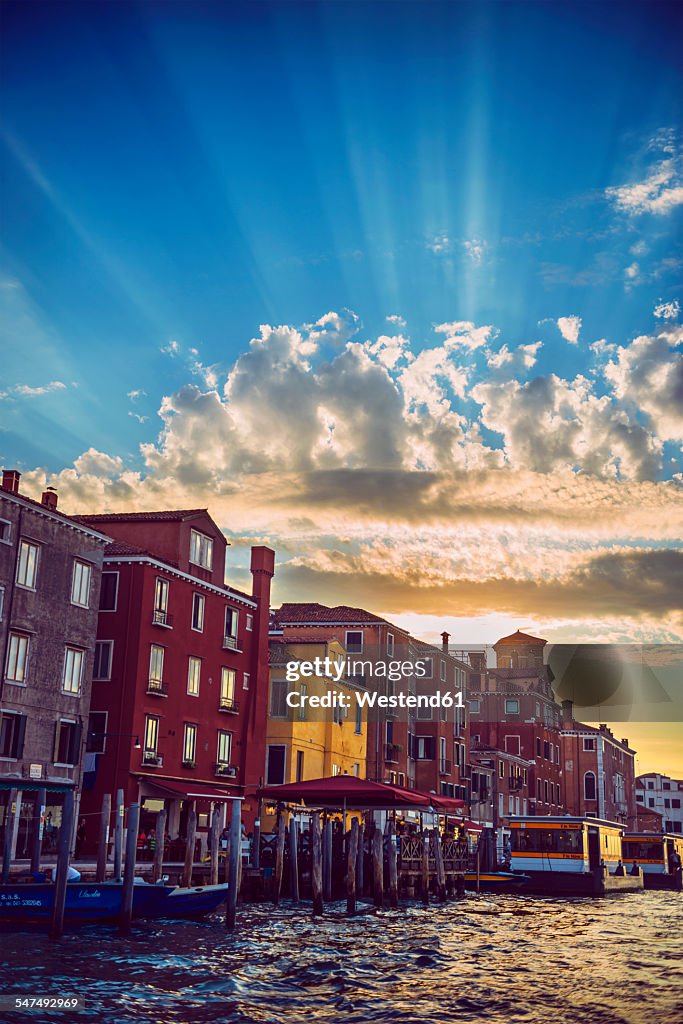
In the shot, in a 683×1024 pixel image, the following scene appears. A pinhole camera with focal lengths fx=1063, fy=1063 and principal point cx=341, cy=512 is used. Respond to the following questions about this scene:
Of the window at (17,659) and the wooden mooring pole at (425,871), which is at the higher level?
the window at (17,659)

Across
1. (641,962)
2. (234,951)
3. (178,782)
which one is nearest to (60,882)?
(234,951)

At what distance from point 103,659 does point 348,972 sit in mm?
23344

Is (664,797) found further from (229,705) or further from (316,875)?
(316,875)

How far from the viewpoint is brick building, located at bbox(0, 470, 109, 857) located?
36.4 m

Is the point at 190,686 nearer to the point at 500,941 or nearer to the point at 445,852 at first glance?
the point at 445,852

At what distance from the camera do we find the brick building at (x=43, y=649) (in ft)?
119

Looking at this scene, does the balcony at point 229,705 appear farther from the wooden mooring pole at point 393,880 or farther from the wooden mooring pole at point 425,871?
the wooden mooring pole at point 393,880

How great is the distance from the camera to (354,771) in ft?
195

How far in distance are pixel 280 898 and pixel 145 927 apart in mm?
11279

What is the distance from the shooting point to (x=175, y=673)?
45.3m

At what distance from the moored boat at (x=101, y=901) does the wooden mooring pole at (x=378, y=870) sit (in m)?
8.14

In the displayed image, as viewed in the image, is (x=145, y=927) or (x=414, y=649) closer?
(x=145, y=927)

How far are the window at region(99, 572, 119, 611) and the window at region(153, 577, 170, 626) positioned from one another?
5.65 ft

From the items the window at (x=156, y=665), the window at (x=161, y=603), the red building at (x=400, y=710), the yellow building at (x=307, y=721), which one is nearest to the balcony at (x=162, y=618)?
the window at (x=161, y=603)
